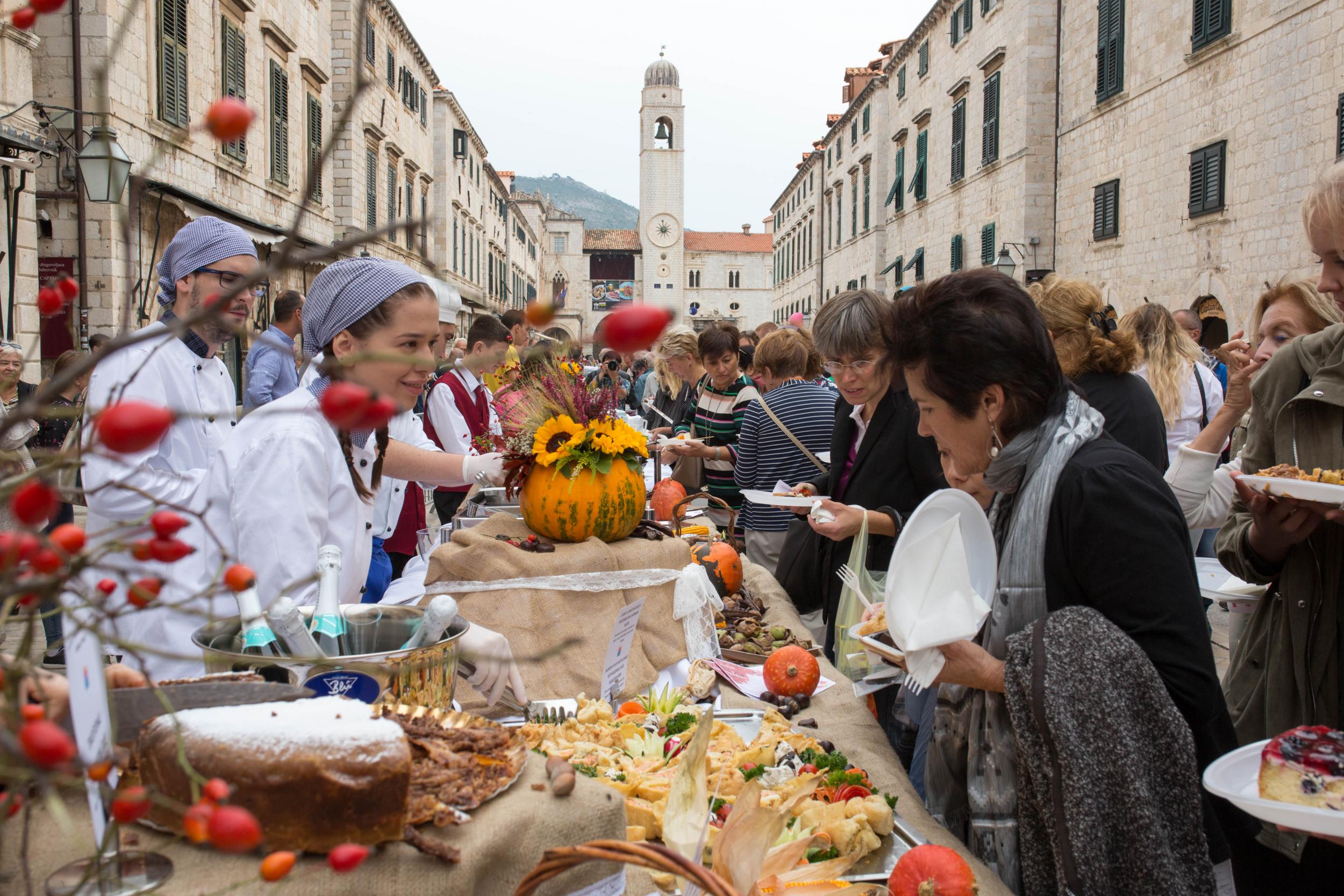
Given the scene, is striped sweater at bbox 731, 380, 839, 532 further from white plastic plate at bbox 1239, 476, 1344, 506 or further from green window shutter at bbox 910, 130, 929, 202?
green window shutter at bbox 910, 130, 929, 202

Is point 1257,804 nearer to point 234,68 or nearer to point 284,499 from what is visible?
point 284,499

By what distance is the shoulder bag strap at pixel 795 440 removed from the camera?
17.1 feet

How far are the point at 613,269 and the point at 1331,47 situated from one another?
258 ft

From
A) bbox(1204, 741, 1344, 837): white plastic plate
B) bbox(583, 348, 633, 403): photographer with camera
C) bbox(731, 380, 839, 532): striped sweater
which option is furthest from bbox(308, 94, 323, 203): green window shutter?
bbox(1204, 741, 1344, 837): white plastic plate

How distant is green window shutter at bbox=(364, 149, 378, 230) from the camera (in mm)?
21750

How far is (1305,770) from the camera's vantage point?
174cm

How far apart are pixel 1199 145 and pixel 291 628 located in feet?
51.4

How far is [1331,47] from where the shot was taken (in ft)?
36.8

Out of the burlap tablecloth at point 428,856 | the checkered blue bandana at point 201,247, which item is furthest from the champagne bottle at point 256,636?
the checkered blue bandana at point 201,247

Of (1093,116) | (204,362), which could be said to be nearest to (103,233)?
(204,362)

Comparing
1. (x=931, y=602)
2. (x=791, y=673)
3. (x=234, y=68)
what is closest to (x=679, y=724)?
(x=791, y=673)

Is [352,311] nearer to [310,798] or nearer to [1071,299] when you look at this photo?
[310,798]

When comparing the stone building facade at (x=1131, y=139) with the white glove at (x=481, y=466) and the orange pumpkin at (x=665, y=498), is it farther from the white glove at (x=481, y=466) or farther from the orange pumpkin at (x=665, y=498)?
the white glove at (x=481, y=466)

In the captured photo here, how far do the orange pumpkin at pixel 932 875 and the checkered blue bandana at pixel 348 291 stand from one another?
1818mm
